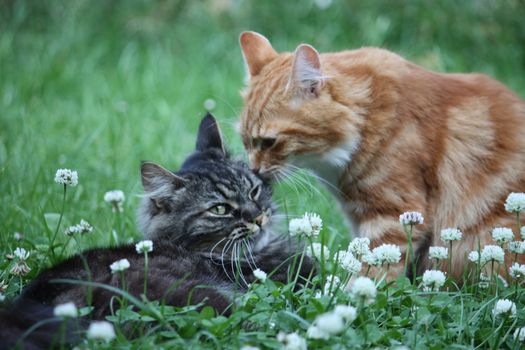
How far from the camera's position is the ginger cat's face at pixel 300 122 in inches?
142

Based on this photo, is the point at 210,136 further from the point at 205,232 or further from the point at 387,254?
the point at 387,254

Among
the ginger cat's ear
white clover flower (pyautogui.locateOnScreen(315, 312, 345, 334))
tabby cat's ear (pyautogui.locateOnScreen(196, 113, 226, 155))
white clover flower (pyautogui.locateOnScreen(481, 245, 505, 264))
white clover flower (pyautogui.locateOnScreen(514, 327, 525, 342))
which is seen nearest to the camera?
white clover flower (pyautogui.locateOnScreen(315, 312, 345, 334))

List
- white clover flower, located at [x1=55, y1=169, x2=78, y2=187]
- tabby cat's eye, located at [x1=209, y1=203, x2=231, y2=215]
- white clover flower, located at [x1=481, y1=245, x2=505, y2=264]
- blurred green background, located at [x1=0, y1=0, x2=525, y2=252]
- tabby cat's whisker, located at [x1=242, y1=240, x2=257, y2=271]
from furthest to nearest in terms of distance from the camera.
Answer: blurred green background, located at [x1=0, y1=0, x2=525, y2=252] → tabby cat's eye, located at [x1=209, y1=203, x2=231, y2=215] → tabby cat's whisker, located at [x1=242, y1=240, x2=257, y2=271] → white clover flower, located at [x1=55, y1=169, x2=78, y2=187] → white clover flower, located at [x1=481, y1=245, x2=505, y2=264]

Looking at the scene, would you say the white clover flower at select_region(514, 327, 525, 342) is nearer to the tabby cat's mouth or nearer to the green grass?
the green grass

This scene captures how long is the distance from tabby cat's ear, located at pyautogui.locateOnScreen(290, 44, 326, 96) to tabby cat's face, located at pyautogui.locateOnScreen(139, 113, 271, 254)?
22.2 inches

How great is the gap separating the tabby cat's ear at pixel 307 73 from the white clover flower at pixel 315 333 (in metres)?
1.58

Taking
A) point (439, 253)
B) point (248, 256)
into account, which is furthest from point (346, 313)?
point (248, 256)

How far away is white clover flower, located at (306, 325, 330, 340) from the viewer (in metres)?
2.24

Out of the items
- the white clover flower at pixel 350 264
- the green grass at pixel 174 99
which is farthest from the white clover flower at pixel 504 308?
the white clover flower at pixel 350 264

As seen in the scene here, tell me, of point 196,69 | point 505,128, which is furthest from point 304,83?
point 196,69

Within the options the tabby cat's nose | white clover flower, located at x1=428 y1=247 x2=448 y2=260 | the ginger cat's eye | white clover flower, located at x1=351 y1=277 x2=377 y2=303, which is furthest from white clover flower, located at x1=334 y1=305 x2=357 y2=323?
the ginger cat's eye

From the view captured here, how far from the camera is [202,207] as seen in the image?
356cm

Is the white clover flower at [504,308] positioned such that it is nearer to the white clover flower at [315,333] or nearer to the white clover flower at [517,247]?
the white clover flower at [517,247]

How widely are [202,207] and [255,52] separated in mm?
1128
